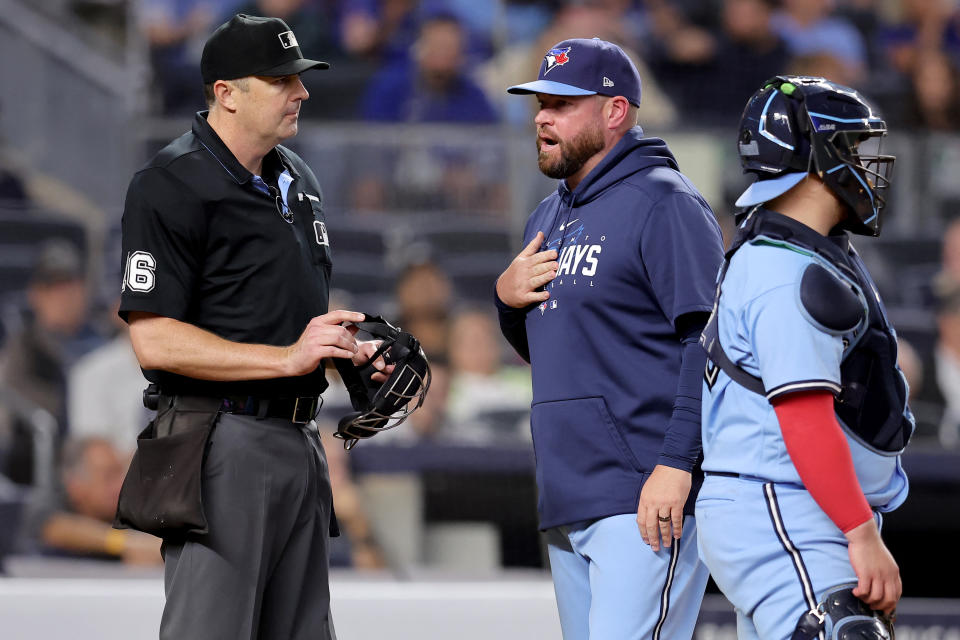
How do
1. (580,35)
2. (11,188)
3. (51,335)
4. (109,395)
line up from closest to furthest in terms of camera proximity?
1. (109,395)
2. (51,335)
3. (11,188)
4. (580,35)

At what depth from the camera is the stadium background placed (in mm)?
Result: 5621

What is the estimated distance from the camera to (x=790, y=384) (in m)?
1.84

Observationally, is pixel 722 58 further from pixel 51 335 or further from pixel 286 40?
pixel 286 40

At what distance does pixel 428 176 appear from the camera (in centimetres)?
690

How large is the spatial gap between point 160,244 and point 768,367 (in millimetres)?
1252

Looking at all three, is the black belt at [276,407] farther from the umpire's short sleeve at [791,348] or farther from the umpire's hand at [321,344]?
the umpire's short sleeve at [791,348]

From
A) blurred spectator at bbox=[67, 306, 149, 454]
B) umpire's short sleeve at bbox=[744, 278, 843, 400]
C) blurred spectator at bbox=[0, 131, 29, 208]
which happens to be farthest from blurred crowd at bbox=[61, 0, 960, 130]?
umpire's short sleeve at bbox=[744, 278, 843, 400]

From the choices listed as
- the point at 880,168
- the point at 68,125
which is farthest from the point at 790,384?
the point at 68,125

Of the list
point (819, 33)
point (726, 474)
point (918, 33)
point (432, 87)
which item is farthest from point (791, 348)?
point (918, 33)

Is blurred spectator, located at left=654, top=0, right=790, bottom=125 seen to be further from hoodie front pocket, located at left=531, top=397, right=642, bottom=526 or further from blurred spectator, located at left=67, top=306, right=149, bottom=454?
hoodie front pocket, located at left=531, top=397, right=642, bottom=526

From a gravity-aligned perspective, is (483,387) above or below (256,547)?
below

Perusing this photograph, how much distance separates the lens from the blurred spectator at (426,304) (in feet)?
20.8

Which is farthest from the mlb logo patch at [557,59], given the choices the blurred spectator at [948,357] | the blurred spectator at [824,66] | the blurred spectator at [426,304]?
the blurred spectator at [824,66]

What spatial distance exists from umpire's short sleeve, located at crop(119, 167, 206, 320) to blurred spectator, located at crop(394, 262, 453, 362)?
3.85 m
